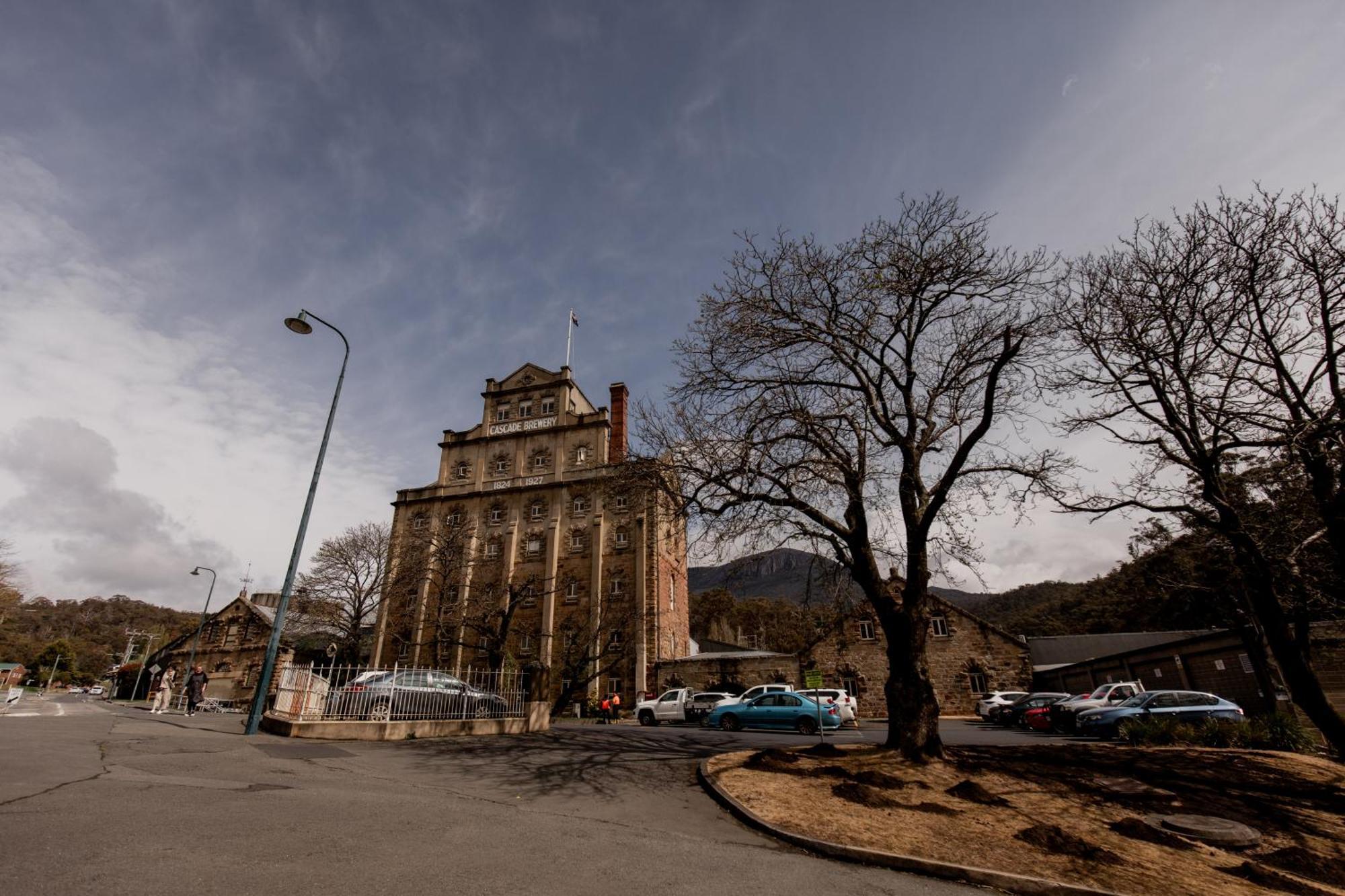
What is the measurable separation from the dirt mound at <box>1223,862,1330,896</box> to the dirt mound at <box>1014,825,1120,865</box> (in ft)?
Answer: 4.29

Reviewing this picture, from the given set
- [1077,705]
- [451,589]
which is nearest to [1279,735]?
[1077,705]

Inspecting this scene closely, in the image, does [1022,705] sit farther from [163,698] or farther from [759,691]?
[163,698]

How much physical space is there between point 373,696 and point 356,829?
10.4 m

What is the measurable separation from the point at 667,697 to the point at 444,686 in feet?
41.3

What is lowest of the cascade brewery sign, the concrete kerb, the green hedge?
the concrete kerb

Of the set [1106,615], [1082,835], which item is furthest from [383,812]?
[1106,615]

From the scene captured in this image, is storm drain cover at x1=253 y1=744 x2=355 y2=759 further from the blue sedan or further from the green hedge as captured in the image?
the green hedge

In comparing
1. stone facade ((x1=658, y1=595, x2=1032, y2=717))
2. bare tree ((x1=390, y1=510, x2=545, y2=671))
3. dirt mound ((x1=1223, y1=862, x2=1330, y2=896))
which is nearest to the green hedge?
dirt mound ((x1=1223, y1=862, x2=1330, y2=896))

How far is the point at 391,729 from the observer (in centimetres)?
1443

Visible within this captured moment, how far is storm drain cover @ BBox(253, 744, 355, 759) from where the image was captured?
10.8m

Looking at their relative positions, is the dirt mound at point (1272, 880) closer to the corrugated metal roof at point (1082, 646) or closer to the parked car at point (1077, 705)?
the parked car at point (1077, 705)

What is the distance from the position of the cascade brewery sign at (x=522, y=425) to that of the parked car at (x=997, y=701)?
3133cm

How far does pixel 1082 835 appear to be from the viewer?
787 centimetres

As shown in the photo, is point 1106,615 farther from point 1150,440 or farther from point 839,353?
point 839,353
